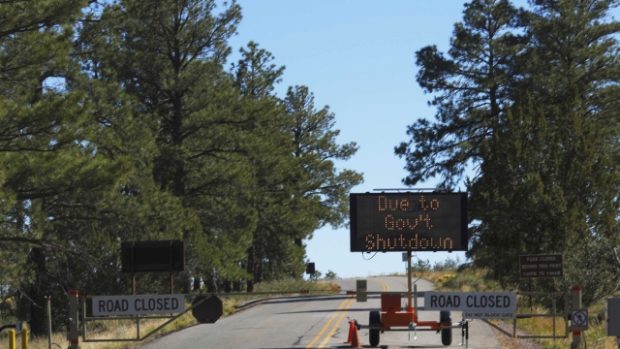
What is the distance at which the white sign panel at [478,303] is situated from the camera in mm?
23375

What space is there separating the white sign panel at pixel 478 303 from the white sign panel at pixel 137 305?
5306 mm

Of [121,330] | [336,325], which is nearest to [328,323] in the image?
[336,325]

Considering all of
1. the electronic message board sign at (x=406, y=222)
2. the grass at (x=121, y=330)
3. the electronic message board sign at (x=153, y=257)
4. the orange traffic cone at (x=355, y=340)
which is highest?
the electronic message board sign at (x=406, y=222)

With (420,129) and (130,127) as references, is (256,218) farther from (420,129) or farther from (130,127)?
(130,127)

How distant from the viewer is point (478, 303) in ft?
77.3

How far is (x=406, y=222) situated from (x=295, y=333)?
6.31 meters

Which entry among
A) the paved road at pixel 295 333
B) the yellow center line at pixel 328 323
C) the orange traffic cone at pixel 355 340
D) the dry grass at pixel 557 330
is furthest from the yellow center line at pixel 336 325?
the dry grass at pixel 557 330

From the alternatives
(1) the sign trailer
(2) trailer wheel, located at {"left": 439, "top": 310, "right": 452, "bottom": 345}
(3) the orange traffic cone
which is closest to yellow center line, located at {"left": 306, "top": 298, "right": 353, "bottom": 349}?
(3) the orange traffic cone

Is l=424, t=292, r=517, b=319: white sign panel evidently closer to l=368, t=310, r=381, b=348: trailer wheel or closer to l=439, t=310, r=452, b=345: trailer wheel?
l=439, t=310, r=452, b=345: trailer wheel

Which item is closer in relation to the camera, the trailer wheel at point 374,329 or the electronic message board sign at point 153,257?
the electronic message board sign at point 153,257

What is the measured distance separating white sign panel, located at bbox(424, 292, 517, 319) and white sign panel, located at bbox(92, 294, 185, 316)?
5.31 meters

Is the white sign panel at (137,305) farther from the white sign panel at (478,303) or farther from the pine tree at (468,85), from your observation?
the pine tree at (468,85)

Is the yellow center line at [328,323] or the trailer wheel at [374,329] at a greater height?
the trailer wheel at [374,329]

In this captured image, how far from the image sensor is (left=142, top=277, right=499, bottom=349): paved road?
1072 inches
